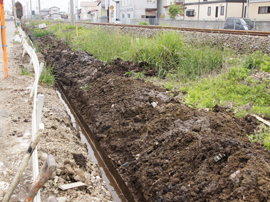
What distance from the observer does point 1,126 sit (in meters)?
4.48

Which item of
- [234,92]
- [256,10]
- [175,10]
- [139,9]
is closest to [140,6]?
[139,9]

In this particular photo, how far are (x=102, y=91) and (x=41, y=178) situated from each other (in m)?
5.26

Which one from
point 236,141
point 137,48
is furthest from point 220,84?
point 137,48

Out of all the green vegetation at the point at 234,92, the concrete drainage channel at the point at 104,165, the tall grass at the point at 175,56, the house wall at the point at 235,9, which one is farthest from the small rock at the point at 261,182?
the house wall at the point at 235,9

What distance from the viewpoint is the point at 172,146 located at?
13.2 ft

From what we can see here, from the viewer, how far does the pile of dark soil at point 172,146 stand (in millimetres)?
3037

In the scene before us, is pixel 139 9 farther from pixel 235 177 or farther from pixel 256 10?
pixel 235 177

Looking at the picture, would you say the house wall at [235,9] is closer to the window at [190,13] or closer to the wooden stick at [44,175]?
the window at [190,13]

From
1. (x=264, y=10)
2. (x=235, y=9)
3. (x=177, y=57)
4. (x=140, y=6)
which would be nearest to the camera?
(x=177, y=57)

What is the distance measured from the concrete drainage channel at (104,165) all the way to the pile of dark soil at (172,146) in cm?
15

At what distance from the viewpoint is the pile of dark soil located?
304 centimetres

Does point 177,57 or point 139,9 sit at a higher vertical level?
point 139,9

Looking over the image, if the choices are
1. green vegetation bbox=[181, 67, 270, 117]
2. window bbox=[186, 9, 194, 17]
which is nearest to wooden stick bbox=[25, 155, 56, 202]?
green vegetation bbox=[181, 67, 270, 117]

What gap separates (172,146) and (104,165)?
1.75m
